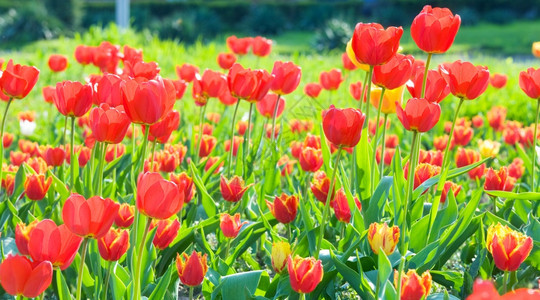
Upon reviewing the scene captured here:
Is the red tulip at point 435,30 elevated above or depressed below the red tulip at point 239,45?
above

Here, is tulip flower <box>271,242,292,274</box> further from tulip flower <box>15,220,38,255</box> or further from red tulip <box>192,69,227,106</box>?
red tulip <box>192,69,227,106</box>

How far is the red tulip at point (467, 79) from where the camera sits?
6.60ft

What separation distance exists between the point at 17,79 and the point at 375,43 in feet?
3.41

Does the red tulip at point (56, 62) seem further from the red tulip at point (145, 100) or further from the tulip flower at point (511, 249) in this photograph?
the tulip flower at point (511, 249)

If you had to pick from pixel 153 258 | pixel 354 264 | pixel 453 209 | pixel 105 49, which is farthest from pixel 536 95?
pixel 105 49

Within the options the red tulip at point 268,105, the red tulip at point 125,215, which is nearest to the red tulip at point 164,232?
the red tulip at point 125,215

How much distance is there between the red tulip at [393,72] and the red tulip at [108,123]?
732 mm

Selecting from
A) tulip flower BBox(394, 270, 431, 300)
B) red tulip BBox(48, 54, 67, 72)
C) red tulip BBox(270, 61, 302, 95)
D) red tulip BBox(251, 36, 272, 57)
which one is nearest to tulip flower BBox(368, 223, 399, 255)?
tulip flower BBox(394, 270, 431, 300)

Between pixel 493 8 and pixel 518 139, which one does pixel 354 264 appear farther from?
pixel 493 8

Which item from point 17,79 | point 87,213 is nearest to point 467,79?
point 87,213

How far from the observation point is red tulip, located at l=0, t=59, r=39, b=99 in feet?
6.90

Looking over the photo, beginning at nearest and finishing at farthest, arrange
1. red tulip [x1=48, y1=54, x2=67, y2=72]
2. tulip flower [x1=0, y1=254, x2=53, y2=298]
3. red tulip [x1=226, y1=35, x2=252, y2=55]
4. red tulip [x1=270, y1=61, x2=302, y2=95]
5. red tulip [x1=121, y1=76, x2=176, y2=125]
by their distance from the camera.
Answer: tulip flower [x1=0, y1=254, x2=53, y2=298] < red tulip [x1=121, y1=76, x2=176, y2=125] < red tulip [x1=270, y1=61, x2=302, y2=95] < red tulip [x1=48, y1=54, x2=67, y2=72] < red tulip [x1=226, y1=35, x2=252, y2=55]

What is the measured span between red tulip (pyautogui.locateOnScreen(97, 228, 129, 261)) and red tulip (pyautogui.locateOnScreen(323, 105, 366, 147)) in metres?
0.54

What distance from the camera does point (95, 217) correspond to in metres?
1.40
